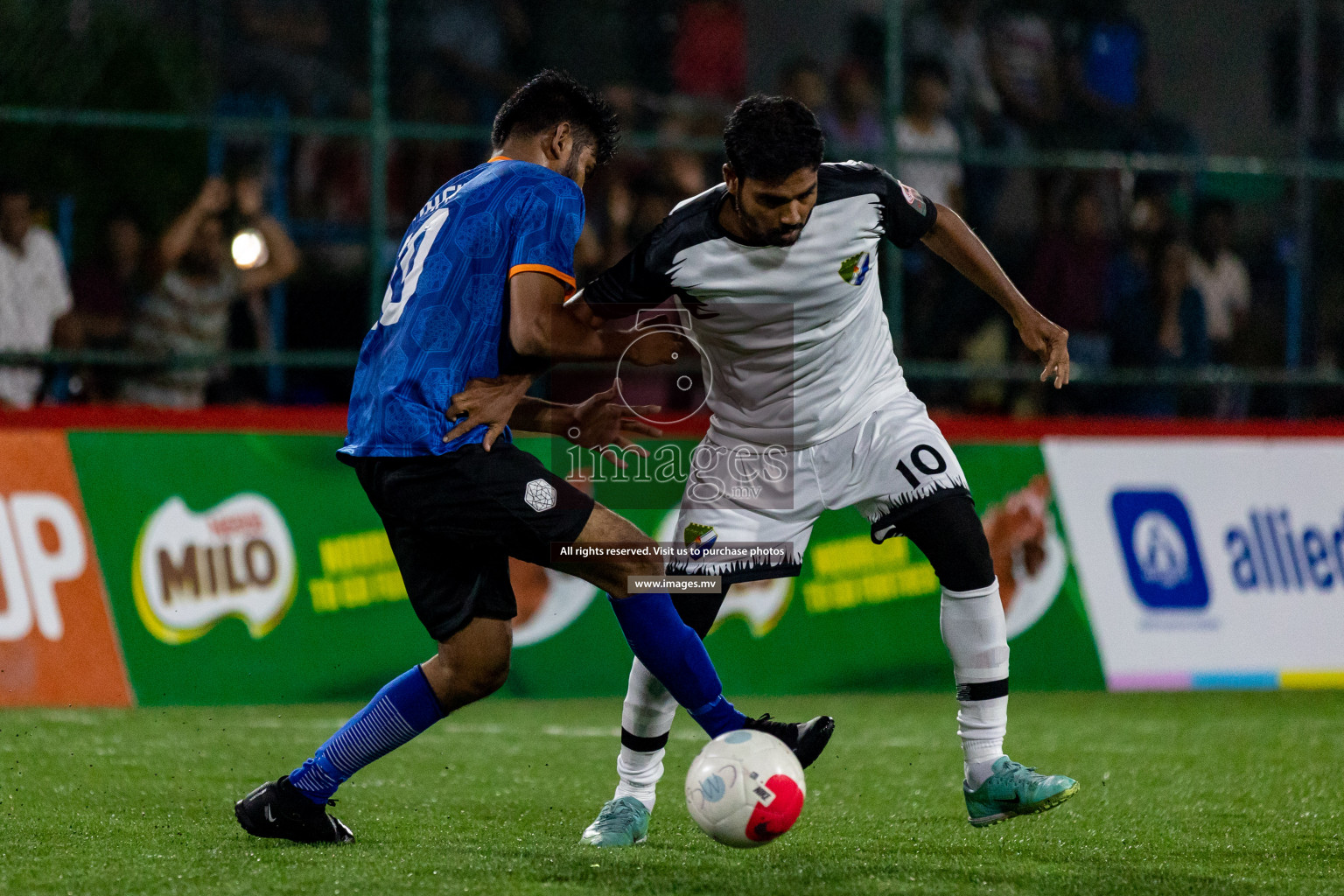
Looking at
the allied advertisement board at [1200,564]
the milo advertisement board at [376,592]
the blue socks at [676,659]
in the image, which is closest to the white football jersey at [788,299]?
the blue socks at [676,659]

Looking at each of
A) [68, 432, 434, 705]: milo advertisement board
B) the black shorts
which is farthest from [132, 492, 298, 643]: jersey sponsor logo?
the black shorts

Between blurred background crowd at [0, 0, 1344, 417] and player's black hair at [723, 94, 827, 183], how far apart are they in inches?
174

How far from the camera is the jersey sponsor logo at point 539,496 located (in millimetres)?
4250

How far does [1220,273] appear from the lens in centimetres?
995

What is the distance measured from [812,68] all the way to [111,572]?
498 cm

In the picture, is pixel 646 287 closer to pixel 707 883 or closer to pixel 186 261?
pixel 707 883

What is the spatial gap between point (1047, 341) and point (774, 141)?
1088 mm

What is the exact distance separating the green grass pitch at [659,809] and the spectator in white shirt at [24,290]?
5.93 ft

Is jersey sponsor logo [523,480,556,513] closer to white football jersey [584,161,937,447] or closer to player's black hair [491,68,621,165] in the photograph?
Answer: white football jersey [584,161,937,447]

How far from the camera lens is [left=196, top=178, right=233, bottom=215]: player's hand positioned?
8.72 metres

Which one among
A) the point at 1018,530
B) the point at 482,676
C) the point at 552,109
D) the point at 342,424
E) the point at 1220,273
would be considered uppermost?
the point at 552,109

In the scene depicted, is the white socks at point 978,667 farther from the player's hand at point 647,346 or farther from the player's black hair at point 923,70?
the player's black hair at point 923,70

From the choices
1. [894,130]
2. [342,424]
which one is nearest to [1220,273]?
[894,130]

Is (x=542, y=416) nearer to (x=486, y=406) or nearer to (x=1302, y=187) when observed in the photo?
(x=486, y=406)
